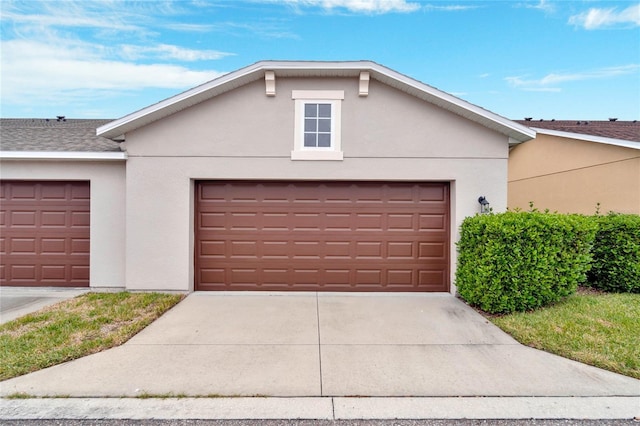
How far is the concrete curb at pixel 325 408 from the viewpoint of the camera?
2.70 metres

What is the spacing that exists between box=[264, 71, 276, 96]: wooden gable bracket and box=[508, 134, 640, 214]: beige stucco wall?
27.7 feet

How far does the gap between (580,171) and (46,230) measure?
44.3 feet

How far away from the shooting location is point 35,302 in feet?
19.2

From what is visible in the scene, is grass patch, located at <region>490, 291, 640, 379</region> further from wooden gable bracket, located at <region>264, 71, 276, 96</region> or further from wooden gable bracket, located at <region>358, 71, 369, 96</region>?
wooden gable bracket, located at <region>264, 71, 276, 96</region>

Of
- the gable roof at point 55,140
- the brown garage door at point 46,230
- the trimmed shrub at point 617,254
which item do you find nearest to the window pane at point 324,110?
the gable roof at point 55,140

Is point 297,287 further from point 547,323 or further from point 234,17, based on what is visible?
point 234,17

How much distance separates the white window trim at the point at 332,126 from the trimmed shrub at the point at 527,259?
3.14 m

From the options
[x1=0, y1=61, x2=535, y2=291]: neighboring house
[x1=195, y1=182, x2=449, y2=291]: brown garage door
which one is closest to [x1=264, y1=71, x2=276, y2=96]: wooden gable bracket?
[x1=0, y1=61, x2=535, y2=291]: neighboring house

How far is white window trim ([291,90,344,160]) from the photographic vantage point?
6.35 metres

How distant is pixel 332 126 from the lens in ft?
21.0

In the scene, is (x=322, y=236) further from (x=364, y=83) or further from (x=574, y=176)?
(x=574, y=176)

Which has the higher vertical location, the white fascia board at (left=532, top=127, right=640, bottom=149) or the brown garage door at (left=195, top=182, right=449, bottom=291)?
the white fascia board at (left=532, top=127, right=640, bottom=149)

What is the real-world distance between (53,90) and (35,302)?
10.4 meters

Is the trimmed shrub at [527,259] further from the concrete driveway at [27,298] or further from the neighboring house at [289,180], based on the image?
the concrete driveway at [27,298]
